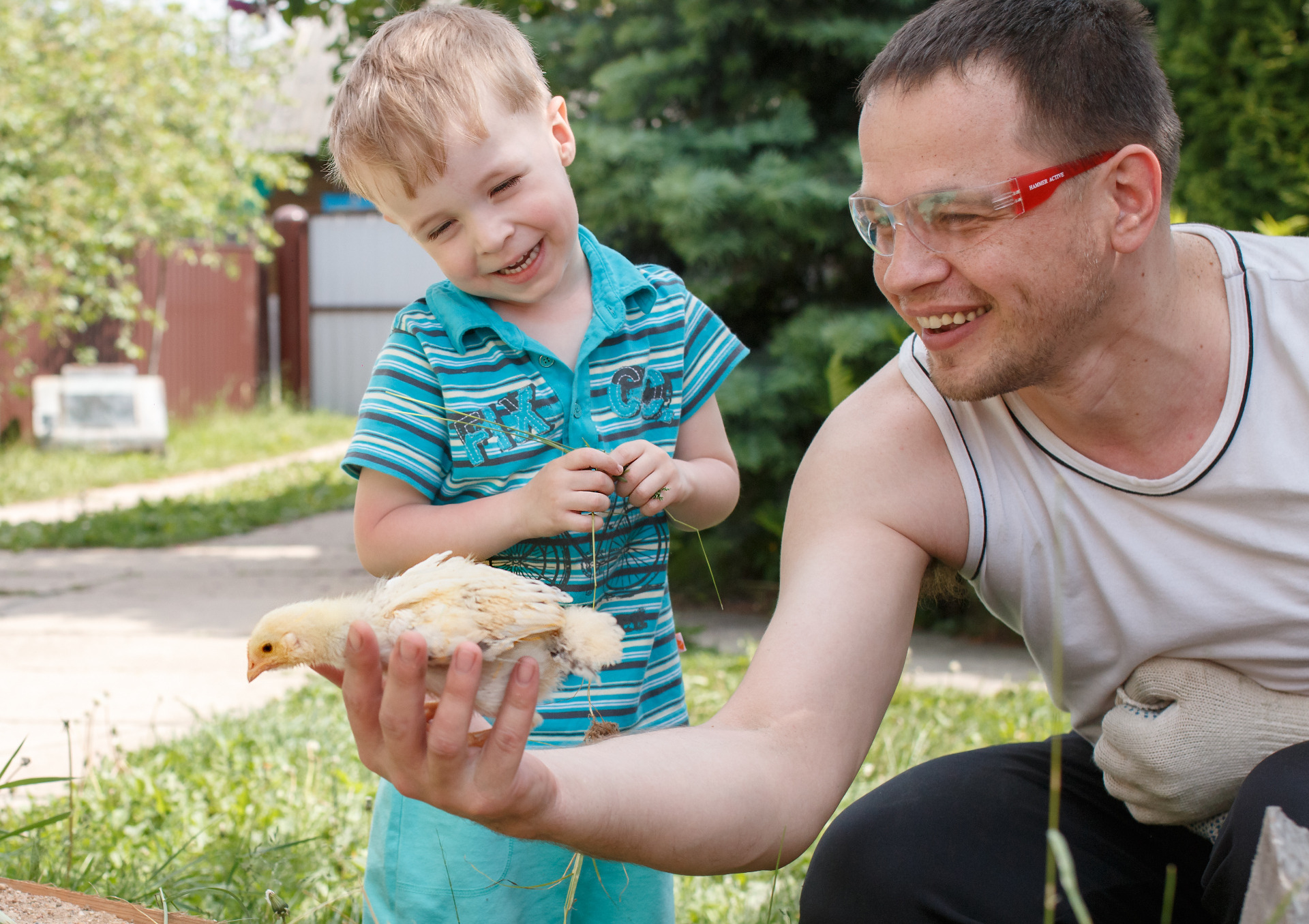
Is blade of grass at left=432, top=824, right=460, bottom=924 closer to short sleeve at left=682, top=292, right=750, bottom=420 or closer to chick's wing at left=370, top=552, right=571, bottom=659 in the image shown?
chick's wing at left=370, top=552, right=571, bottom=659

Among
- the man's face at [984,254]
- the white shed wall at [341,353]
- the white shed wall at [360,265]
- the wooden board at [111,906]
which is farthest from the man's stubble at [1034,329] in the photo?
the white shed wall at [341,353]

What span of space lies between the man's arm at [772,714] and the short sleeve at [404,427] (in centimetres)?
65

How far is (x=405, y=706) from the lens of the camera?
1.33 metres

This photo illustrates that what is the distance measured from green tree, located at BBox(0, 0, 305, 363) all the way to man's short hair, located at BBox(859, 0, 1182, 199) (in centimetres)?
1170

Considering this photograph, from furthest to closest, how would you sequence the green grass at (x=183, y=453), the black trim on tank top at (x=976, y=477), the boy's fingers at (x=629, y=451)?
the green grass at (x=183, y=453) → the black trim on tank top at (x=976, y=477) → the boy's fingers at (x=629, y=451)

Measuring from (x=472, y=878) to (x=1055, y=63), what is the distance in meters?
1.68

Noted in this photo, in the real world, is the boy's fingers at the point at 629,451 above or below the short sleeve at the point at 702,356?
below

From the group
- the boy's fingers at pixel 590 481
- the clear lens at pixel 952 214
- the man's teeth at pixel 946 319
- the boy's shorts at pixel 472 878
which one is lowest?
the boy's shorts at pixel 472 878

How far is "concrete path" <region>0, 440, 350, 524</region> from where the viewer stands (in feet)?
31.0

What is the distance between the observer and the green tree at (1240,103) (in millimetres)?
5281

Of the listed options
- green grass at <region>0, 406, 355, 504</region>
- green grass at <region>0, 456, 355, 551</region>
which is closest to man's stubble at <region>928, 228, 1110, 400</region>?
green grass at <region>0, 456, 355, 551</region>

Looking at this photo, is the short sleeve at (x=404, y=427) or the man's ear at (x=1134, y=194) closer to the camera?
the man's ear at (x=1134, y=194)

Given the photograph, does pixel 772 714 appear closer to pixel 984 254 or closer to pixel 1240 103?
pixel 984 254

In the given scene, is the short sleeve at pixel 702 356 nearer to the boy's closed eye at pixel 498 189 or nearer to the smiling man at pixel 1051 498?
the smiling man at pixel 1051 498
